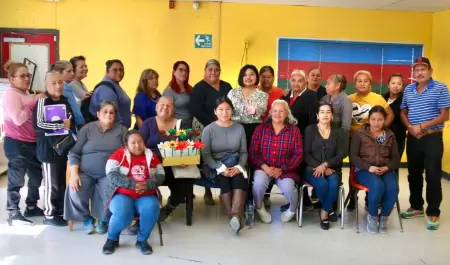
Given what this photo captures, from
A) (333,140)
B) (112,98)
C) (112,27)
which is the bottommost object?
(333,140)

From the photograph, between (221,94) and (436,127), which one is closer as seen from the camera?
(436,127)

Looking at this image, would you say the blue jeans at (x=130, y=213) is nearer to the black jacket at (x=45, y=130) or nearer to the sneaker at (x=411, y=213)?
the black jacket at (x=45, y=130)

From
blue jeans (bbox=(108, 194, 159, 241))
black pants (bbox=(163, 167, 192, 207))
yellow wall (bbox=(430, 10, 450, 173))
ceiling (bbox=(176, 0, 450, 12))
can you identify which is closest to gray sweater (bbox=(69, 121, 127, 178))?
blue jeans (bbox=(108, 194, 159, 241))

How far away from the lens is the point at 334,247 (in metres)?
3.48

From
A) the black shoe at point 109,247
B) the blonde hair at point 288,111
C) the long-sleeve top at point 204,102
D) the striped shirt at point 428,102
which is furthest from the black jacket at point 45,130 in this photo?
the striped shirt at point 428,102

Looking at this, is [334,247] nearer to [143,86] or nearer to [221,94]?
[221,94]

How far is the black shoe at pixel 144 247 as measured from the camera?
3.23 meters

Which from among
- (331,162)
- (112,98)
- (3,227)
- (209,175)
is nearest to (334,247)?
(331,162)

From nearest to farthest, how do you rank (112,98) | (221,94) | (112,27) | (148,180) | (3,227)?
(148,180) < (3,227) < (112,98) < (221,94) < (112,27)

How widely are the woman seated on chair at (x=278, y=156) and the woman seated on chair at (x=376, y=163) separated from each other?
1.79ft

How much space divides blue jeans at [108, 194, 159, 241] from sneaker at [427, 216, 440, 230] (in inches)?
97.6

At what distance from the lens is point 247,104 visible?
13.4 ft

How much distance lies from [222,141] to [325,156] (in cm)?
96

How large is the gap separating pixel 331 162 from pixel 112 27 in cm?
387
